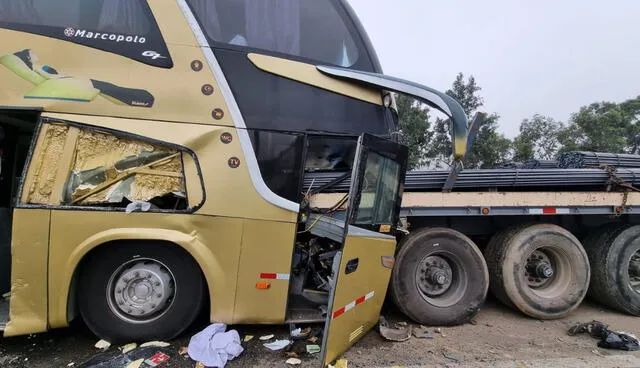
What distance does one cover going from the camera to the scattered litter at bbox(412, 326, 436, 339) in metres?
3.67

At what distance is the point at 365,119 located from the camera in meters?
3.70

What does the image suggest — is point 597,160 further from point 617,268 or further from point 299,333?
point 299,333

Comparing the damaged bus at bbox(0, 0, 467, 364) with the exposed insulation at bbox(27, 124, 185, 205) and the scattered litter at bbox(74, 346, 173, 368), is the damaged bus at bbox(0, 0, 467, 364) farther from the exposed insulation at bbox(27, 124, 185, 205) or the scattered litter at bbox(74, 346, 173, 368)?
the scattered litter at bbox(74, 346, 173, 368)

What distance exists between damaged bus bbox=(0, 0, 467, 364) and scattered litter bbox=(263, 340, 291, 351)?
0.21 meters

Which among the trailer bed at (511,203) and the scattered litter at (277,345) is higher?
the trailer bed at (511,203)

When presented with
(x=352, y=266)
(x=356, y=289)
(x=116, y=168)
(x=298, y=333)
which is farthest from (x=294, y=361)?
(x=116, y=168)

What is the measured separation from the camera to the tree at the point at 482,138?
20.1m

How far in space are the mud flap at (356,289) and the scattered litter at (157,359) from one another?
1366 millimetres

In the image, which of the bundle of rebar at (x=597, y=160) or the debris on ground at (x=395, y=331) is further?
the bundle of rebar at (x=597, y=160)

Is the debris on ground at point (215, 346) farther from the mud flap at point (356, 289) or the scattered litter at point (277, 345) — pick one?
the mud flap at point (356, 289)

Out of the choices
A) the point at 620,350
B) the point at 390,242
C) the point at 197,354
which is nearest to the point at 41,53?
the point at 197,354

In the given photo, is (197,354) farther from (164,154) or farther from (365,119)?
(365,119)

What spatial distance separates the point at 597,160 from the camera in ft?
15.4

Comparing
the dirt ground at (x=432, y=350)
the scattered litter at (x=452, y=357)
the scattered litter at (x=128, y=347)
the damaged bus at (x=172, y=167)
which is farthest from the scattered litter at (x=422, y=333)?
the scattered litter at (x=128, y=347)
